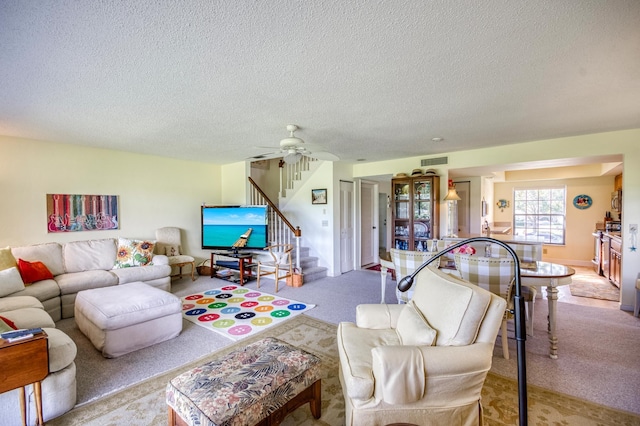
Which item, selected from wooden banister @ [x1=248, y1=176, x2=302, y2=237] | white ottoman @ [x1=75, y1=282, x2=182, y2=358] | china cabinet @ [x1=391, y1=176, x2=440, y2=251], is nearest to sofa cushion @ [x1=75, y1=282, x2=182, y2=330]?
white ottoman @ [x1=75, y1=282, x2=182, y2=358]

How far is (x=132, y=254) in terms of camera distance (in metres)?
4.56

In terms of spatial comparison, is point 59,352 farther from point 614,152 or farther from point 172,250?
point 614,152

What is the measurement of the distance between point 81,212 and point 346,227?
474 centimetres

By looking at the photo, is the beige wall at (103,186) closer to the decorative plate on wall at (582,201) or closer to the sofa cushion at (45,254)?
the sofa cushion at (45,254)

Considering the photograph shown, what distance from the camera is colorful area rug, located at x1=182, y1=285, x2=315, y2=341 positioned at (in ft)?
11.0

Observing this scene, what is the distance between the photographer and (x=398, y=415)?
1.55m

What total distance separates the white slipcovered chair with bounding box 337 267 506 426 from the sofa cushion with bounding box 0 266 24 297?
3760mm

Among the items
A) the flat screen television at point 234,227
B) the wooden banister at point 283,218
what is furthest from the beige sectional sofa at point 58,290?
the wooden banister at point 283,218

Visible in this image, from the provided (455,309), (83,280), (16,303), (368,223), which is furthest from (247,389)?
(368,223)

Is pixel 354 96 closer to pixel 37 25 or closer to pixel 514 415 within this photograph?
pixel 37 25

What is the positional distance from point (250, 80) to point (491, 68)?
1.82 metres

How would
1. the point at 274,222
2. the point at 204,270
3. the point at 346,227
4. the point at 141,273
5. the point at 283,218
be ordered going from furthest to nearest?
the point at 274,222 < the point at 346,227 < the point at 204,270 < the point at 283,218 < the point at 141,273

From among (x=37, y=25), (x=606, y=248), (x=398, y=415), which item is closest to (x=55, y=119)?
(x=37, y=25)

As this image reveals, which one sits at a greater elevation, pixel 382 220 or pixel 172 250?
pixel 382 220
